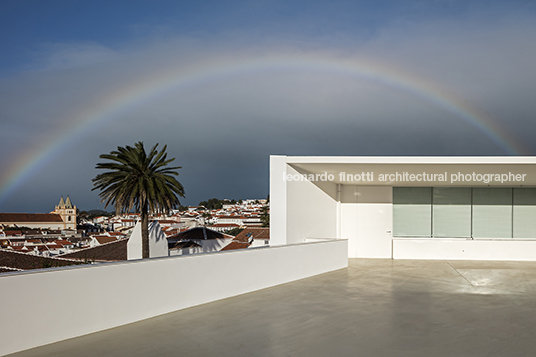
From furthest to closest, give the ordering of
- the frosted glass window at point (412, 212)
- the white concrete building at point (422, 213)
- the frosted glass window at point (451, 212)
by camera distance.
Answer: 1. the frosted glass window at point (412, 212)
2. the frosted glass window at point (451, 212)
3. the white concrete building at point (422, 213)

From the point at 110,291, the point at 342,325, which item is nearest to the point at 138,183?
the point at 110,291

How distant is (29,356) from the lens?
3.88 m

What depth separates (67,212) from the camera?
288ft

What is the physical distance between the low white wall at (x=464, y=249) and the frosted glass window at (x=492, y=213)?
1.32ft

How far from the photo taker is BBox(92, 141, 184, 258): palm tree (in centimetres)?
2567

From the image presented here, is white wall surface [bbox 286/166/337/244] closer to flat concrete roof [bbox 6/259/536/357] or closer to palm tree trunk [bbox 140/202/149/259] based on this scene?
flat concrete roof [bbox 6/259/536/357]

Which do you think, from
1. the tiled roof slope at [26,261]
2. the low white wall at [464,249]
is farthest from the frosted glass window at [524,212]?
the tiled roof slope at [26,261]

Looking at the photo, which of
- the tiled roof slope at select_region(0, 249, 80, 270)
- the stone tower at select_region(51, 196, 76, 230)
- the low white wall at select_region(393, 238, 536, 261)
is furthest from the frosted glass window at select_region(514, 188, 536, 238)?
the stone tower at select_region(51, 196, 76, 230)

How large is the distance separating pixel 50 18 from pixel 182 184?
1293 cm

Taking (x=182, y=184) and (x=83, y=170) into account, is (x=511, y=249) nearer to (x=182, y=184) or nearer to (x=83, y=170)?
(x=182, y=184)

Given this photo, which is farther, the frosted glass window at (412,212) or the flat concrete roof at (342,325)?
the frosted glass window at (412,212)

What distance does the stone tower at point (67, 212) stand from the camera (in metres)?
86.0

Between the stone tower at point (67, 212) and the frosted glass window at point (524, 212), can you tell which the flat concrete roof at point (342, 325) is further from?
the stone tower at point (67, 212)

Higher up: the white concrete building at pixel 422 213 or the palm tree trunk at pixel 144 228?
the white concrete building at pixel 422 213
